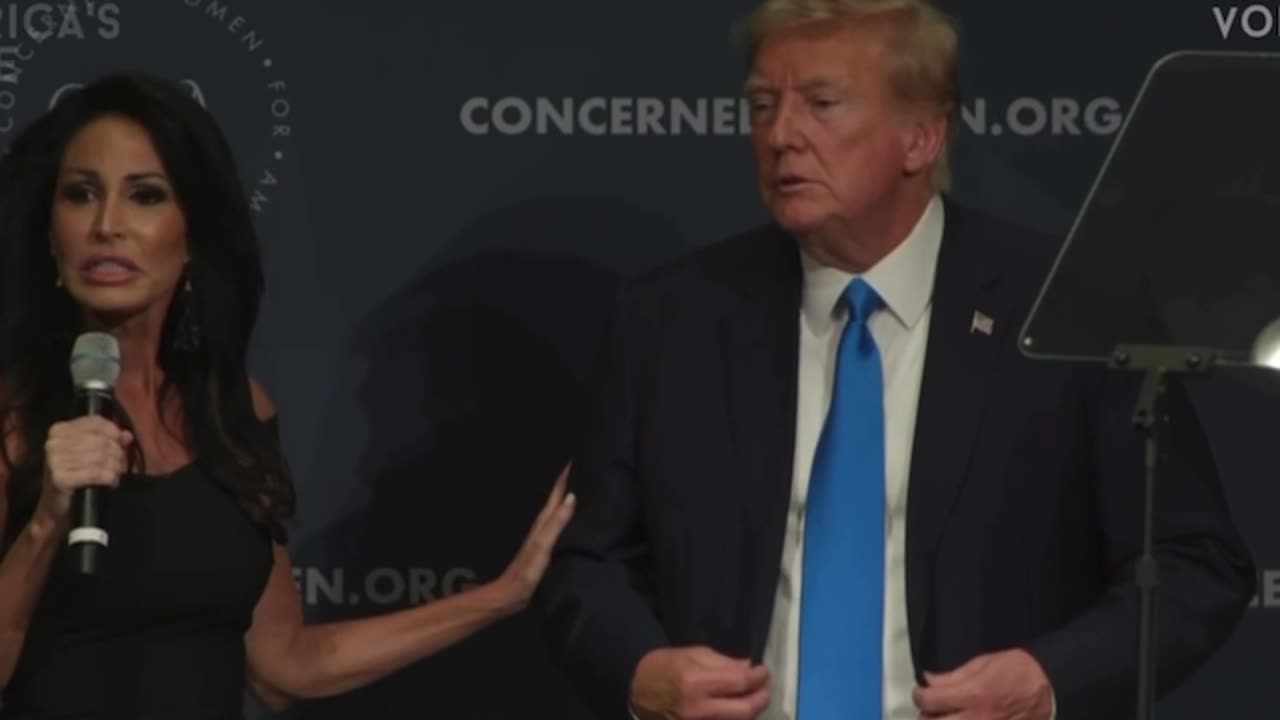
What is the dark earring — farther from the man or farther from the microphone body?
the man

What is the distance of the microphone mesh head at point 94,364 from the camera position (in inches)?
125

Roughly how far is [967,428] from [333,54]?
1235 millimetres

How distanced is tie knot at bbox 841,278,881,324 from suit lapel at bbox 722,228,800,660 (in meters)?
0.08

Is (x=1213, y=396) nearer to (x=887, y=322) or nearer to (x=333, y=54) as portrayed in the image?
(x=887, y=322)

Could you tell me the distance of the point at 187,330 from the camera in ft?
12.2

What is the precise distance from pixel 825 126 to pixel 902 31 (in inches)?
5.8

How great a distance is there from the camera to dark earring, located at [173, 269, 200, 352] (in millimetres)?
3705

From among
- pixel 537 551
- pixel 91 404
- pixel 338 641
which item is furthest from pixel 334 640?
pixel 91 404

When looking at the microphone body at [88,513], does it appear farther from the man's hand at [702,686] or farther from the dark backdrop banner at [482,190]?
the dark backdrop banner at [482,190]

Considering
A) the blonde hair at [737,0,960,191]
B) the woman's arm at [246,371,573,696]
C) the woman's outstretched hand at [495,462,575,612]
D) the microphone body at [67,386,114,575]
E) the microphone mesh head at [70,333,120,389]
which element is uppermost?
the blonde hair at [737,0,960,191]

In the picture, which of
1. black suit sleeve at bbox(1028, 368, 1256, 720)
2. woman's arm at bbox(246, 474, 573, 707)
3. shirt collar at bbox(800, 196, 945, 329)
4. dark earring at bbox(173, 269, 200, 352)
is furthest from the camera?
woman's arm at bbox(246, 474, 573, 707)

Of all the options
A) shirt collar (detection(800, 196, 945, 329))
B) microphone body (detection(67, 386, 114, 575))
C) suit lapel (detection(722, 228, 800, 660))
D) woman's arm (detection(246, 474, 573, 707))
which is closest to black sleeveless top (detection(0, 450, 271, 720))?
woman's arm (detection(246, 474, 573, 707))

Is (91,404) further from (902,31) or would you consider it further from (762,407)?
(902,31)

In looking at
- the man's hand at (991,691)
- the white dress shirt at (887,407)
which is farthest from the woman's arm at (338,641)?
the man's hand at (991,691)
